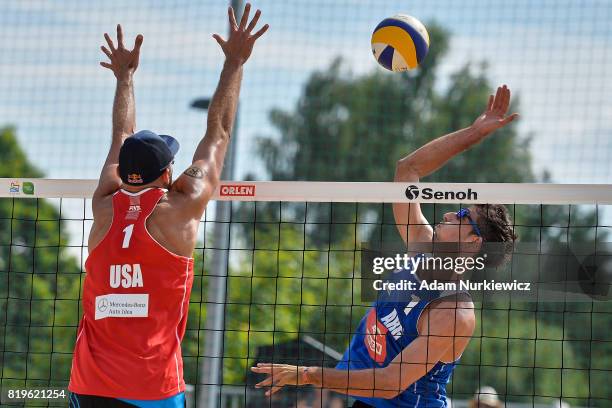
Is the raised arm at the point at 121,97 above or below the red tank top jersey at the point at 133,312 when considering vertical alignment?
above

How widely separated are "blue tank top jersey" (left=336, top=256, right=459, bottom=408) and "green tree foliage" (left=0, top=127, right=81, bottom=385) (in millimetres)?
8785

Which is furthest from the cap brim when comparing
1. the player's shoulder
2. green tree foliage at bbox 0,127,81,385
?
green tree foliage at bbox 0,127,81,385

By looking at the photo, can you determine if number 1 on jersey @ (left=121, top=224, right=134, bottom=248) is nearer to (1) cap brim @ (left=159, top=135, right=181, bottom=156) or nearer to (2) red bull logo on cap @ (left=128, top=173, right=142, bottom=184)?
(2) red bull logo on cap @ (left=128, top=173, right=142, bottom=184)

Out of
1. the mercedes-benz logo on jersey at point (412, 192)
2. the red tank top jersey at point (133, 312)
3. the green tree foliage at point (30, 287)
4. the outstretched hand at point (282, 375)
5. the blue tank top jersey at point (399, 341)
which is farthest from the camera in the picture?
the green tree foliage at point (30, 287)

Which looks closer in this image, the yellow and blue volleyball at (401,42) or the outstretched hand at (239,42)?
the outstretched hand at (239,42)

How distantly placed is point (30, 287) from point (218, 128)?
12.8 m

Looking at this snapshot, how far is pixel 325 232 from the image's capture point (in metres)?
34.9

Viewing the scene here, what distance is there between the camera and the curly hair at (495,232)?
6.62 metres

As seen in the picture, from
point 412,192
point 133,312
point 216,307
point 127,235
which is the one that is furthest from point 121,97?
point 216,307

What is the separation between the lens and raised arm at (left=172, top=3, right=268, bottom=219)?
572 cm

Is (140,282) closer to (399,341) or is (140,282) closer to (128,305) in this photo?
(128,305)

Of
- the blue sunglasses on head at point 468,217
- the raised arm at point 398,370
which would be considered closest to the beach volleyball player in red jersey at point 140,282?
the raised arm at point 398,370

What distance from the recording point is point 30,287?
18000 millimetres

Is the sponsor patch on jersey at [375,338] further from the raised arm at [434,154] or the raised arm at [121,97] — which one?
the raised arm at [121,97]
